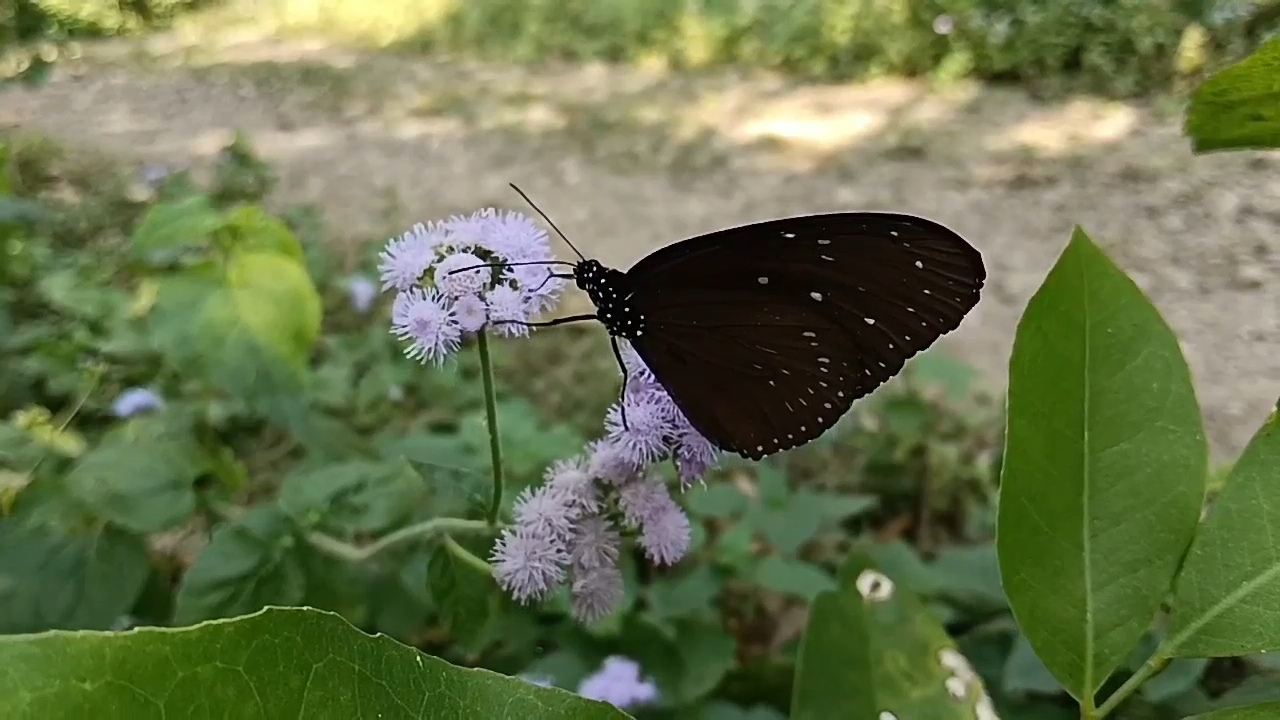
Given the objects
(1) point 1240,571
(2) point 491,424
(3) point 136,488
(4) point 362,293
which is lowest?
(4) point 362,293

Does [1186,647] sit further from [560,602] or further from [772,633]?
[772,633]

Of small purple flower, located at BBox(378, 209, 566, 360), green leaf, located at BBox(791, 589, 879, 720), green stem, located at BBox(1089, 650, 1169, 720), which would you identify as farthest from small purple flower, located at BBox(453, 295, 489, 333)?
green stem, located at BBox(1089, 650, 1169, 720)

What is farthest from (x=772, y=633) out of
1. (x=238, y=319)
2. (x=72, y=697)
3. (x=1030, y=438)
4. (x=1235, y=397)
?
(x=72, y=697)

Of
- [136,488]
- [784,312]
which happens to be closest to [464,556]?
[784,312]

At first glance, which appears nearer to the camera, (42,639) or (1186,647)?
(42,639)

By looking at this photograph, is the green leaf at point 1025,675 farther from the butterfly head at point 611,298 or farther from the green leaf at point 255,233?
the green leaf at point 255,233

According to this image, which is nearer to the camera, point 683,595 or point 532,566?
point 532,566

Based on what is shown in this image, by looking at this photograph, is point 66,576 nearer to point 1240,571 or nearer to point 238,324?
point 238,324

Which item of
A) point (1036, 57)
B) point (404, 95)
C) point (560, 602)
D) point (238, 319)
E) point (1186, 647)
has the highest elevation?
point (1186, 647)
